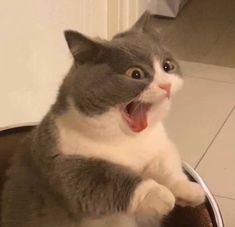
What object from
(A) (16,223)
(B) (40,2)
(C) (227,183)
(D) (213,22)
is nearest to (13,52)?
(B) (40,2)

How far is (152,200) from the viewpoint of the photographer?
29.0 inches

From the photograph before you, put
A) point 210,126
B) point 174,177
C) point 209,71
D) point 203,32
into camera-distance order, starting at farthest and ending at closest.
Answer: point 203,32 → point 209,71 → point 210,126 → point 174,177

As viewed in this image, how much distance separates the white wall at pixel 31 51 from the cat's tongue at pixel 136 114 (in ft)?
1.99

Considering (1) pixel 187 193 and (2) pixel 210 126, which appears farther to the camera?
(2) pixel 210 126

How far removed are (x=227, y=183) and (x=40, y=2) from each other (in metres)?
0.67

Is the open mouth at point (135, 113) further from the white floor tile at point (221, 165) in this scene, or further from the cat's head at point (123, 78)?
the white floor tile at point (221, 165)

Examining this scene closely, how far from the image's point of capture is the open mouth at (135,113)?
2.51ft

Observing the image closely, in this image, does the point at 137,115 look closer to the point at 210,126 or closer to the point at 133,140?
the point at 133,140

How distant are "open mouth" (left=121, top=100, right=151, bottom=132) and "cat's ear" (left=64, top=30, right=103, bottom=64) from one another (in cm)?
8

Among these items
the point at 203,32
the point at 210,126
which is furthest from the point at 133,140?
the point at 203,32

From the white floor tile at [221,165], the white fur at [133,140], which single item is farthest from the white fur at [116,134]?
the white floor tile at [221,165]

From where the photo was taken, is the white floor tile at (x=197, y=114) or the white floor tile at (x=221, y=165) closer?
the white floor tile at (x=221, y=165)

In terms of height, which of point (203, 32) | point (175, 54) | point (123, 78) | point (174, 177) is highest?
point (123, 78)

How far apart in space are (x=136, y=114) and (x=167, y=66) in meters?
0.08
